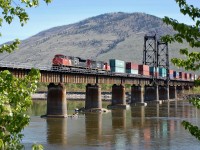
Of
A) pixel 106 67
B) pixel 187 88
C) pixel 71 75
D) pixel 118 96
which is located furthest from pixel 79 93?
pixel 71 75

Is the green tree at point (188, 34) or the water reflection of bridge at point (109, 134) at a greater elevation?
the green tree at point (188, 34)

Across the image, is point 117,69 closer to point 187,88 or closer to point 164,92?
point 164,92

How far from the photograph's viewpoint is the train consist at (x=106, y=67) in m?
72.5

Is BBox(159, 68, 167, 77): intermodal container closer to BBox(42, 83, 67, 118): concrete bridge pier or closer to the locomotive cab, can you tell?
the locomotive cab

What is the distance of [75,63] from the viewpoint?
256 feet

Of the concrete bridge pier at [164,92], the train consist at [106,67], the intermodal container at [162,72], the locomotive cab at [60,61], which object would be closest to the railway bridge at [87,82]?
the train consist at [106,67]

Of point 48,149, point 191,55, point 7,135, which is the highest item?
point 191,55

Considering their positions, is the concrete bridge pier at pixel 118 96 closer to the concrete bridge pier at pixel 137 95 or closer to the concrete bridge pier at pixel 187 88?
the concrete bridge pier at pixel 137 95

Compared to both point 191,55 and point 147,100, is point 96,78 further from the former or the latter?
point 191,55

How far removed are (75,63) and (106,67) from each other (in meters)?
17.9

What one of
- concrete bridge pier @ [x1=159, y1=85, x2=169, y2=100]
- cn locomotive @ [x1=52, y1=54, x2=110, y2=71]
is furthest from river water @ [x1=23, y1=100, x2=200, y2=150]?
concrete bridge pier @ [x1=159, y1=85, x2=169, y2=100]

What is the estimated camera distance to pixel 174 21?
11.7 m

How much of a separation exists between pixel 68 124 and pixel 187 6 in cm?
4614

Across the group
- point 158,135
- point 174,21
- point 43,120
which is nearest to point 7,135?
point 174,21
